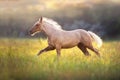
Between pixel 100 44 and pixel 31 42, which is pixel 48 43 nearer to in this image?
pixel 31 42

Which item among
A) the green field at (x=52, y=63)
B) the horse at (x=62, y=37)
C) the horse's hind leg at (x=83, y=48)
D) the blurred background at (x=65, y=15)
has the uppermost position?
the blurred background at (x=65, y=15)

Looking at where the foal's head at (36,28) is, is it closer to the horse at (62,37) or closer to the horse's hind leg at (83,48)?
the horse at (62,37)

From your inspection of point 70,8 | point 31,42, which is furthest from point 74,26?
point 31,42

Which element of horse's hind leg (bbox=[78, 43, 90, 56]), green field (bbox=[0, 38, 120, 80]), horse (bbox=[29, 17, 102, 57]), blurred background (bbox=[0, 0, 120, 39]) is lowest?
green field (bbox=[0, 38, 120, 80])

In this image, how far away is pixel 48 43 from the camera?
338 cm

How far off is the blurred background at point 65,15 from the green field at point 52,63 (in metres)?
0.09

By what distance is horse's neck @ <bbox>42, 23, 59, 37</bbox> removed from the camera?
3.40 metres

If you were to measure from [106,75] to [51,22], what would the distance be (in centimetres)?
67

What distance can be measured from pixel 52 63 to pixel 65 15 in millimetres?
442

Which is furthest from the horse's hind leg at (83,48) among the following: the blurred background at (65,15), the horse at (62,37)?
the blurred background at (65,15)

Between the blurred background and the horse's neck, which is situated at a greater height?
the blurred background

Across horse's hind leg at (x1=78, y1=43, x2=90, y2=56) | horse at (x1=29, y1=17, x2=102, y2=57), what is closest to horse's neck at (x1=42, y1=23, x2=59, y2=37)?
horse at (x1=29, y1=17, x2=102, y2=57)

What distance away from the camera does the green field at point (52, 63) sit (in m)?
3.34

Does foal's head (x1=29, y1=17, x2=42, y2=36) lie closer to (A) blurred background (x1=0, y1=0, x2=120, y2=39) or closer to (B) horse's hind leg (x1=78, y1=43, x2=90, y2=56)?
(A) blurred background (x1=0, y1=0, x2=120, y2=39)
